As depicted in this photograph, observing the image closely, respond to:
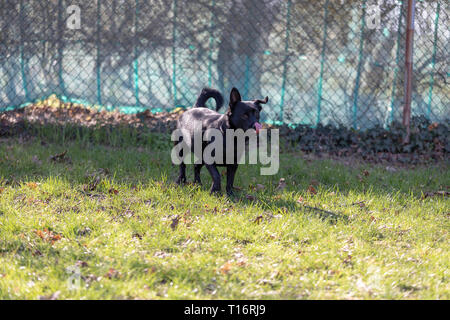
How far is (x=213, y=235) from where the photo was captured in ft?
9.77

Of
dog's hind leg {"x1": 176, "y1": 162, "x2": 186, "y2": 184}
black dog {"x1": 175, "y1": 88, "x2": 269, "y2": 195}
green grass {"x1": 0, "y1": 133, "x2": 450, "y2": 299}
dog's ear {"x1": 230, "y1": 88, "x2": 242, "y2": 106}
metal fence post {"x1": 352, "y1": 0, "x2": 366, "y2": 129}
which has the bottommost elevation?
green grass {"x1": 0, "y1": 133, "x2": 450, "y2": 299}

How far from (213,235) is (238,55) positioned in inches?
152

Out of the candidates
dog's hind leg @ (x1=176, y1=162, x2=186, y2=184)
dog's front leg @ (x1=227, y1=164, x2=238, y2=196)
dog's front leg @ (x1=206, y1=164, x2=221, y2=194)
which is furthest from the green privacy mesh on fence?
dog's front leg @ (x1=206, y1=164, x2=221, y2=194)

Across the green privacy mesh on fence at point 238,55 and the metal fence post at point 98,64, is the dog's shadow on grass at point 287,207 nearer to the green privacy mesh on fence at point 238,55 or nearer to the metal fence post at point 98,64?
the green privacy mesh on fence at point 238,55

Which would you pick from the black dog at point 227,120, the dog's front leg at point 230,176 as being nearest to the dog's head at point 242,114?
the black dog at point 227,120

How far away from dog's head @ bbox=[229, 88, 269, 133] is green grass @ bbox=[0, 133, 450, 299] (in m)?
0.66

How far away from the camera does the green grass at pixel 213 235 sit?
2316mm

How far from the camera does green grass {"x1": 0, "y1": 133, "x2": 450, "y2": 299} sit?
232 centimetres

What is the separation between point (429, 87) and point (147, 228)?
5.01m

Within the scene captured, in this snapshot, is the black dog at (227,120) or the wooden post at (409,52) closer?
the black dog at (227,120)

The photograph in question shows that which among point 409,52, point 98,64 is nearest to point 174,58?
point 98,64

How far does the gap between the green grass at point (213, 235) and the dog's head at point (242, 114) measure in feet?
2.16

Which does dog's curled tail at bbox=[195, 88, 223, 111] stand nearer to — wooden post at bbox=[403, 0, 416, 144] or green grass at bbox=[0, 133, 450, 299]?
green grass at bbox=[0, 133, 450, 299]
